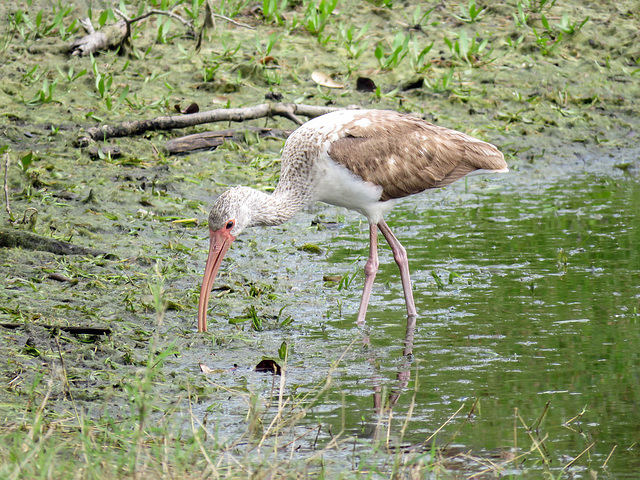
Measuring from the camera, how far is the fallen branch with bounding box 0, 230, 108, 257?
7104 mm

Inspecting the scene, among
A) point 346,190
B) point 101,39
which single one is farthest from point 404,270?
point 101,39

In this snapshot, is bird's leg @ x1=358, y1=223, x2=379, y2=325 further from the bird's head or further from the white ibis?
the bird's head

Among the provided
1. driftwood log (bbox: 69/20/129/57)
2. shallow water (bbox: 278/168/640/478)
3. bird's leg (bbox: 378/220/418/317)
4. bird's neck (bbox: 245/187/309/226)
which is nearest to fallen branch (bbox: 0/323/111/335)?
shallow water (bbox: 278/168/640/478)

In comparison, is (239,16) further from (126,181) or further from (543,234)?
(543,234)

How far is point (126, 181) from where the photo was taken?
9.04m

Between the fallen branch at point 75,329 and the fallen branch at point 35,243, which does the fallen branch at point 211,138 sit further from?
the fallen branch at point 75,329

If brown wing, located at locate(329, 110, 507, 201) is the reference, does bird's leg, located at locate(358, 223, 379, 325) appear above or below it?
below

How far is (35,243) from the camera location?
718 cm

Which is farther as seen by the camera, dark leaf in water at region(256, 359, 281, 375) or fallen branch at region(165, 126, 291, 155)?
fallen branch at region(165, 126, 291, 155)

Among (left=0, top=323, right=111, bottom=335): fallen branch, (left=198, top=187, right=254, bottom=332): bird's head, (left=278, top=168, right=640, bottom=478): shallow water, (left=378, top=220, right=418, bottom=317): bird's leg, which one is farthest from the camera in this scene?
(left=378, top=220, right=418, bottom=317): bird's leg

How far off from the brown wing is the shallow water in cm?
84

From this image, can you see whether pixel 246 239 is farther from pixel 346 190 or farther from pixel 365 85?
pixel 365 85

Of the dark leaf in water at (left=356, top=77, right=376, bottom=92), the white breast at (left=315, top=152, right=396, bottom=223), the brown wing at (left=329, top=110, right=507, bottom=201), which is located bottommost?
the dark leaf in water at (left=356, top=77, right=376, bottom=92)

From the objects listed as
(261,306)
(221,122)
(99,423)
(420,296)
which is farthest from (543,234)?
(99,423)
